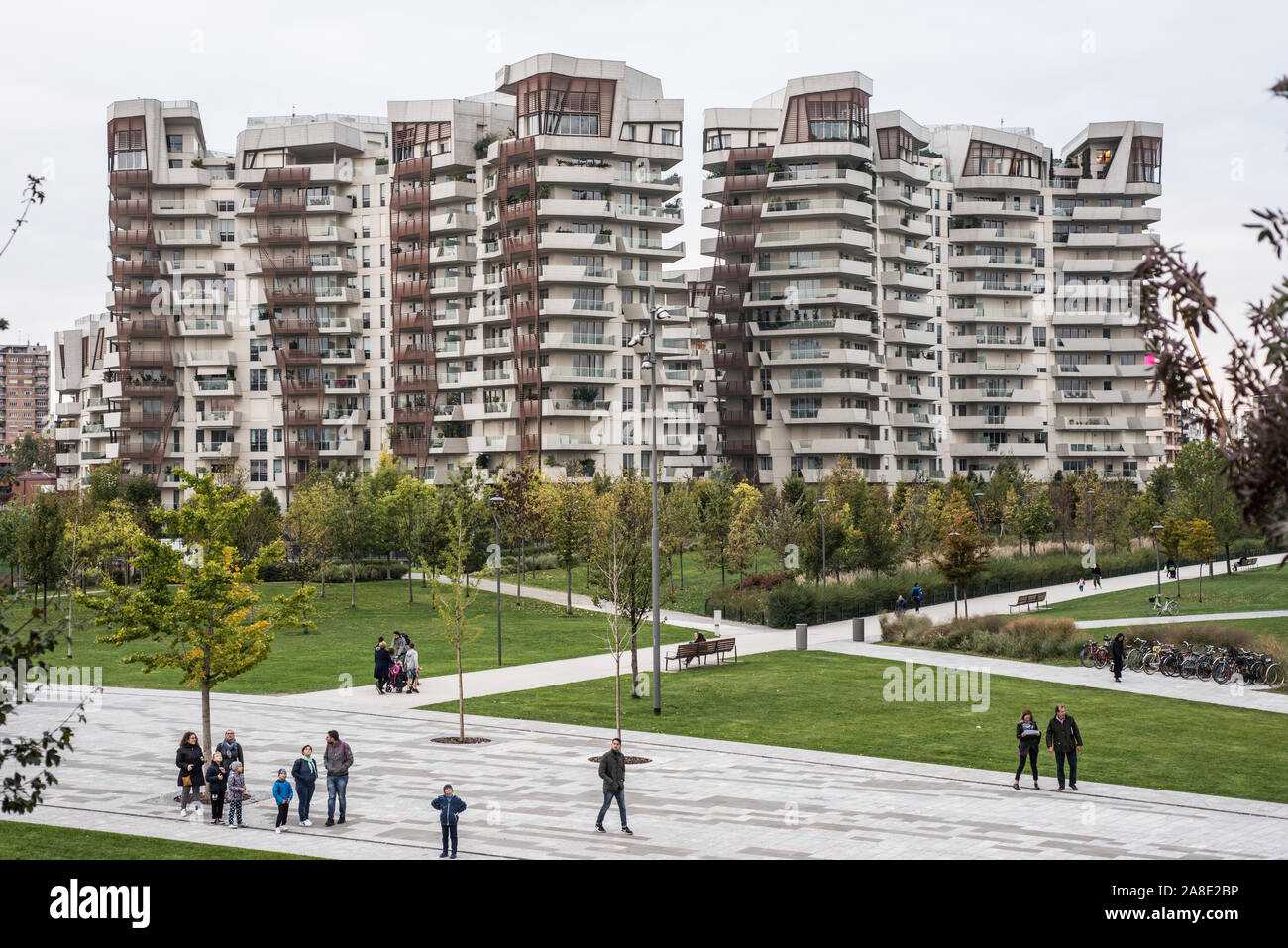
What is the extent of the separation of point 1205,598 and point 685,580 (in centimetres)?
2560

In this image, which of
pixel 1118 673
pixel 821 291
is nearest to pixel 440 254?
pixel 821 291

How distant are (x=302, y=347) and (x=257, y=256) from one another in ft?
26.1

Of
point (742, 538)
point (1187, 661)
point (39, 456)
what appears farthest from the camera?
point (39, 456)

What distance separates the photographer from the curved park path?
3206 cm

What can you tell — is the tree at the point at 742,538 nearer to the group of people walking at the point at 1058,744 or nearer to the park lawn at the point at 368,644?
the park lawn at the point at 368,644

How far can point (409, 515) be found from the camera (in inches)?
2447

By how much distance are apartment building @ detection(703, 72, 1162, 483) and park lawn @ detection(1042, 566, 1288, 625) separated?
37.6 meters

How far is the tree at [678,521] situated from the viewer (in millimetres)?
56125

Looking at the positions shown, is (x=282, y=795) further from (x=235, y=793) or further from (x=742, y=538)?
(x=742, y=538)

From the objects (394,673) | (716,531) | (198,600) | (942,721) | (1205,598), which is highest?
(198,600)

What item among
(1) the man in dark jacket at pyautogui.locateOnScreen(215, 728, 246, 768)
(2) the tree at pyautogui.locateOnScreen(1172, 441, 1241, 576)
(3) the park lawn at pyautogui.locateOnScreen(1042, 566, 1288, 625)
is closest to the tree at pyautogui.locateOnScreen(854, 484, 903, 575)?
(3) the park lawn at pyautogui.locateOnScreen(1042, 566, 1288, 625)

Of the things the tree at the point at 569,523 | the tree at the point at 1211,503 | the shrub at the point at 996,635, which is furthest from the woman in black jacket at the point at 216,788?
the tree at the point at 1211,503

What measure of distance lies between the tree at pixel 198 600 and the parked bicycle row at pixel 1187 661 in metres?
23.8

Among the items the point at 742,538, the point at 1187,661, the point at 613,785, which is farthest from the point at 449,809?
the point at 742,538
